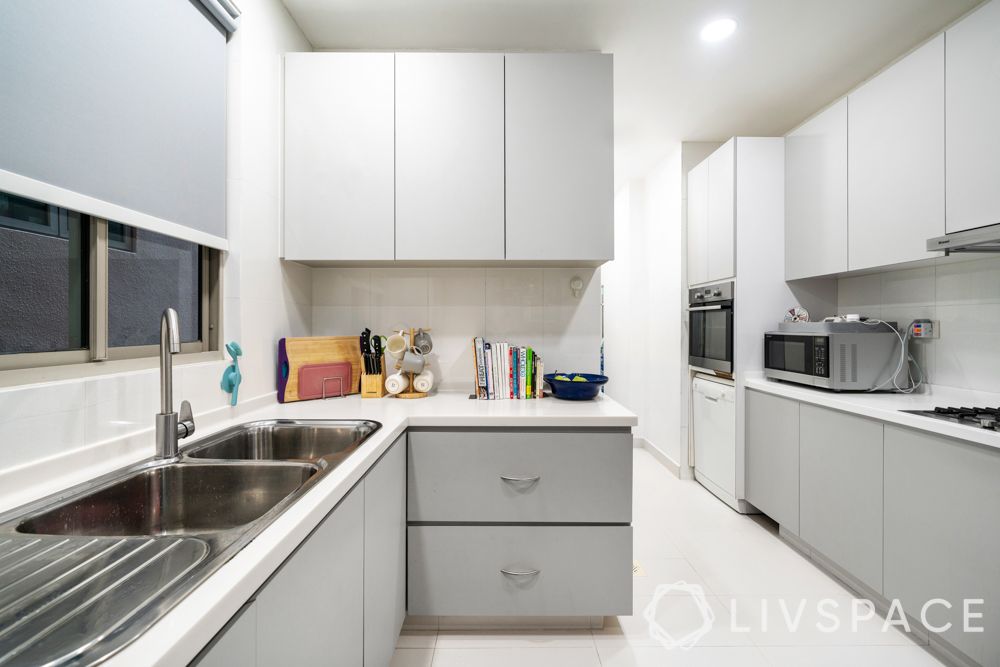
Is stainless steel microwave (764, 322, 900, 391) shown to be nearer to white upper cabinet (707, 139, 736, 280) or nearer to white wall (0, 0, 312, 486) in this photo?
white upper cabinet (707, 139, 736, 280)

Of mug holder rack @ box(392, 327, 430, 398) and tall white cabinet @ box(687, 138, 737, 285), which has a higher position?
tall white cabinet @ box(687, 138, 737, 285)

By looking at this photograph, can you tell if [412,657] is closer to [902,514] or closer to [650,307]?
[902,514]

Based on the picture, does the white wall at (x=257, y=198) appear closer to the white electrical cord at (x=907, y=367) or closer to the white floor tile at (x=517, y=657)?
the white floor tile at (x=517, y=657)

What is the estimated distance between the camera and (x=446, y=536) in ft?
5.03

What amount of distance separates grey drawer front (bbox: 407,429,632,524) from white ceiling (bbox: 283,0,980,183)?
1889 mm

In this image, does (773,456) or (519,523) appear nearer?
(519,523)

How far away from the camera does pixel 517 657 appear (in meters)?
1.51

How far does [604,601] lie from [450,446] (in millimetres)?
817

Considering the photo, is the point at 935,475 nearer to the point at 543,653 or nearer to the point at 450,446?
the point at 543,653

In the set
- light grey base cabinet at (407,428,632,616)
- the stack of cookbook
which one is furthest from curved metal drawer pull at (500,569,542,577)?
the stack of cookbook

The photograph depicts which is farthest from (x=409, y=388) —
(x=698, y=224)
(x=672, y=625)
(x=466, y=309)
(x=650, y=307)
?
(x=650, y=307)

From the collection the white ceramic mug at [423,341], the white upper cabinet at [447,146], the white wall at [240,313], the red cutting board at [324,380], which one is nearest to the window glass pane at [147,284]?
the white wall at [240,313]

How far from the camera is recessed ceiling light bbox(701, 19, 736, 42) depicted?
1.99 metres

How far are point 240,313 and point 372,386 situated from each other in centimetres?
62
